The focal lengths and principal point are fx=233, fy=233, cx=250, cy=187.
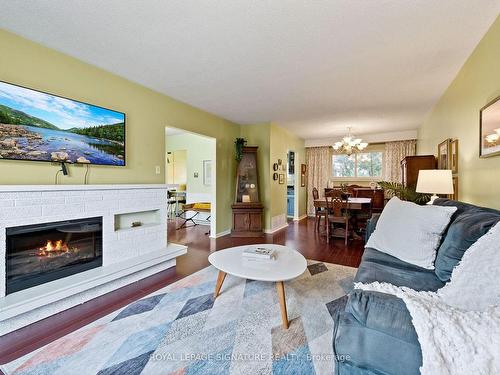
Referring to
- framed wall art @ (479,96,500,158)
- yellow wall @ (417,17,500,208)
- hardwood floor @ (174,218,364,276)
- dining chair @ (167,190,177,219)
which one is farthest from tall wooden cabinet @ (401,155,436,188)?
dining chair @ (167,190,177,219)

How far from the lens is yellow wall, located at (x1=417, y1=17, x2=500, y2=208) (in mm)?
1971

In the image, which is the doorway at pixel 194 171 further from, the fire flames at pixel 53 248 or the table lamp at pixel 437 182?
the table lamp at pixel 437 182

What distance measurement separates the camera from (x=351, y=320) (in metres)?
0.84

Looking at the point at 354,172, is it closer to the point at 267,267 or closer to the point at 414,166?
the point at 414,166

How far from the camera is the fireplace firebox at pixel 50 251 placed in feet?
6.55

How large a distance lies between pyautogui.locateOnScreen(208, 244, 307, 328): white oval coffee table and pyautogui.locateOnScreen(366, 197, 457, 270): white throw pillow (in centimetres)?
76

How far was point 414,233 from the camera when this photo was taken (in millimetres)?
1853

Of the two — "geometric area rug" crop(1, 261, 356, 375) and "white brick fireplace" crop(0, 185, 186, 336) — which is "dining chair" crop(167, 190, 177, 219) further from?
"geometric area rug" crop(1, 261, 356, 375)

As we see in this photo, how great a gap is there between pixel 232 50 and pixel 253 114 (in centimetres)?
226

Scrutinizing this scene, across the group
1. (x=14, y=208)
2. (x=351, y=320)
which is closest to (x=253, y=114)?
(x=14, y=208)

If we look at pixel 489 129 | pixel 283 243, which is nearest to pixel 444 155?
pixel 489 129

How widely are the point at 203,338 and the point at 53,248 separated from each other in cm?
176

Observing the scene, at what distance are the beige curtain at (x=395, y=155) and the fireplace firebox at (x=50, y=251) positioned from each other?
6.89 meters

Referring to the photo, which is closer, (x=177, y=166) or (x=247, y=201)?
(x=247, y=201)
